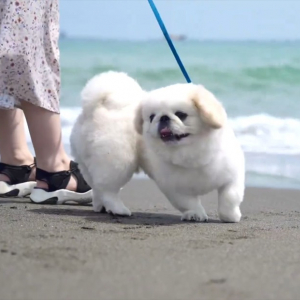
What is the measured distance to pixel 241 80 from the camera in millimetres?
10914

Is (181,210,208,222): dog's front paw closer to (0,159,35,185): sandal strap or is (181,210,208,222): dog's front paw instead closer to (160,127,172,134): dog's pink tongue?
(160,127,172,134): dog's pink tongue

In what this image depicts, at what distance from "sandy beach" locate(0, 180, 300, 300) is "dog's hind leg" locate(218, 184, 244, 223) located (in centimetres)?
5

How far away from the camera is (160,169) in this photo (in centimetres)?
286

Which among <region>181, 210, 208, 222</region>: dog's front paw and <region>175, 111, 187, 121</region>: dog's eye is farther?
<region>181, 210, 208, 222</region>: dog's front paw

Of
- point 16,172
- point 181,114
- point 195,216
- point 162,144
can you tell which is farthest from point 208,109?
point 16,172

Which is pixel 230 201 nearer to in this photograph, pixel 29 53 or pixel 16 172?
pixel 29 53

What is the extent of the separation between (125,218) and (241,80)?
819 centimetres

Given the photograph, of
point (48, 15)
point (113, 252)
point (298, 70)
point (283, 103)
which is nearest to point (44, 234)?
point (113, 252)

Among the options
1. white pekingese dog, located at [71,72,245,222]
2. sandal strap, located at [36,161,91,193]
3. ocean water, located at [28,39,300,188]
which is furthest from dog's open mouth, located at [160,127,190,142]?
ocean water, located at [28,39,300,188]

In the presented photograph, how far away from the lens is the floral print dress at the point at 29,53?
3027mm

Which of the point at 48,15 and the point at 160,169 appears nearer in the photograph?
the point at 160,169

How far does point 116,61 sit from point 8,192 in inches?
403

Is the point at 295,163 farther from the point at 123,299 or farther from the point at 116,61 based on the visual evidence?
the point at 116,61

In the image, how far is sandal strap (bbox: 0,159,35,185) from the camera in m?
3.64
